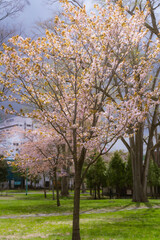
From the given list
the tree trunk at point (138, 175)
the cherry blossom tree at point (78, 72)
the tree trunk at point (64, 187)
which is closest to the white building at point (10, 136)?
the tree trunk at point (64, 187)

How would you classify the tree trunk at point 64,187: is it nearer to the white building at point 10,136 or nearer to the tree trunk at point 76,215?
the white building at point 10,136

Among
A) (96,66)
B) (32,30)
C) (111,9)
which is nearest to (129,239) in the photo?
(96,66)

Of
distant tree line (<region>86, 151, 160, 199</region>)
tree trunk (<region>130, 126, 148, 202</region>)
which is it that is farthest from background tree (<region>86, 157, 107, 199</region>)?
tree trunk (<region>130, 126, 148, 202</region>)

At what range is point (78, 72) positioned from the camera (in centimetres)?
735

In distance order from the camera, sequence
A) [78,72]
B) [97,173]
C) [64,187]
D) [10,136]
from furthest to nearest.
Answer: [10,136] → [64,187] → [97,173] → [78,72]

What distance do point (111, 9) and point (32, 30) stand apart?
33.6ft

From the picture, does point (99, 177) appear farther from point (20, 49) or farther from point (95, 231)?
point (20, 49)

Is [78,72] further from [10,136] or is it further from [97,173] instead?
[10,136]

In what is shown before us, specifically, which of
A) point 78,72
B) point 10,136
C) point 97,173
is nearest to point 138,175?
point 97,173

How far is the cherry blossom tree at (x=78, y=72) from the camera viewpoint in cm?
670

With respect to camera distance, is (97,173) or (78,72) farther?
(97,173)

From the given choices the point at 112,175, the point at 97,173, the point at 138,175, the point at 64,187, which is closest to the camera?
the point at 138,175

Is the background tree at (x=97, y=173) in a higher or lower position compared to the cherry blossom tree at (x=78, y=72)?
lower

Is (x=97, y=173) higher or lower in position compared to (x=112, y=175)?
higher
